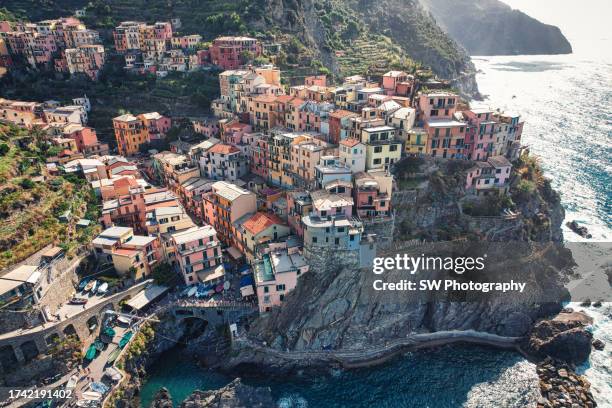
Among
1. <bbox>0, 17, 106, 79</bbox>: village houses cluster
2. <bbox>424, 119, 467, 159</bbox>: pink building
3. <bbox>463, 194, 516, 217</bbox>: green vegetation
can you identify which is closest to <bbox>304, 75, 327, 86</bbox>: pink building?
<bbox>424, 119, 467, 159</bbox>: pink building

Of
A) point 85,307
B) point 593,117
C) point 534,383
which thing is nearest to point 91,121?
point 85,307

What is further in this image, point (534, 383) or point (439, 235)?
point (439, 235)

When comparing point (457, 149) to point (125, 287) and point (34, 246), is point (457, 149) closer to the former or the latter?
point (125, 287)

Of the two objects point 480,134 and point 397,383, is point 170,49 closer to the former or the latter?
point 480,134

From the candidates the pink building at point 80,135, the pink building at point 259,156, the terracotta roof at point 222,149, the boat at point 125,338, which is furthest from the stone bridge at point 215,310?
the pink building at point 80,135

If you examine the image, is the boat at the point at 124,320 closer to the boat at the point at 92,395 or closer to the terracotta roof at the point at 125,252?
the terracotta roof at the point at 125,252

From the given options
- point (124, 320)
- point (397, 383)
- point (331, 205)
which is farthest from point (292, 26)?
point (397, 383)

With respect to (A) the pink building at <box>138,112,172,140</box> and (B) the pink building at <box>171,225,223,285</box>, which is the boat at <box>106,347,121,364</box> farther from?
(A) the pink building at <box>138,112,172,140</box>
